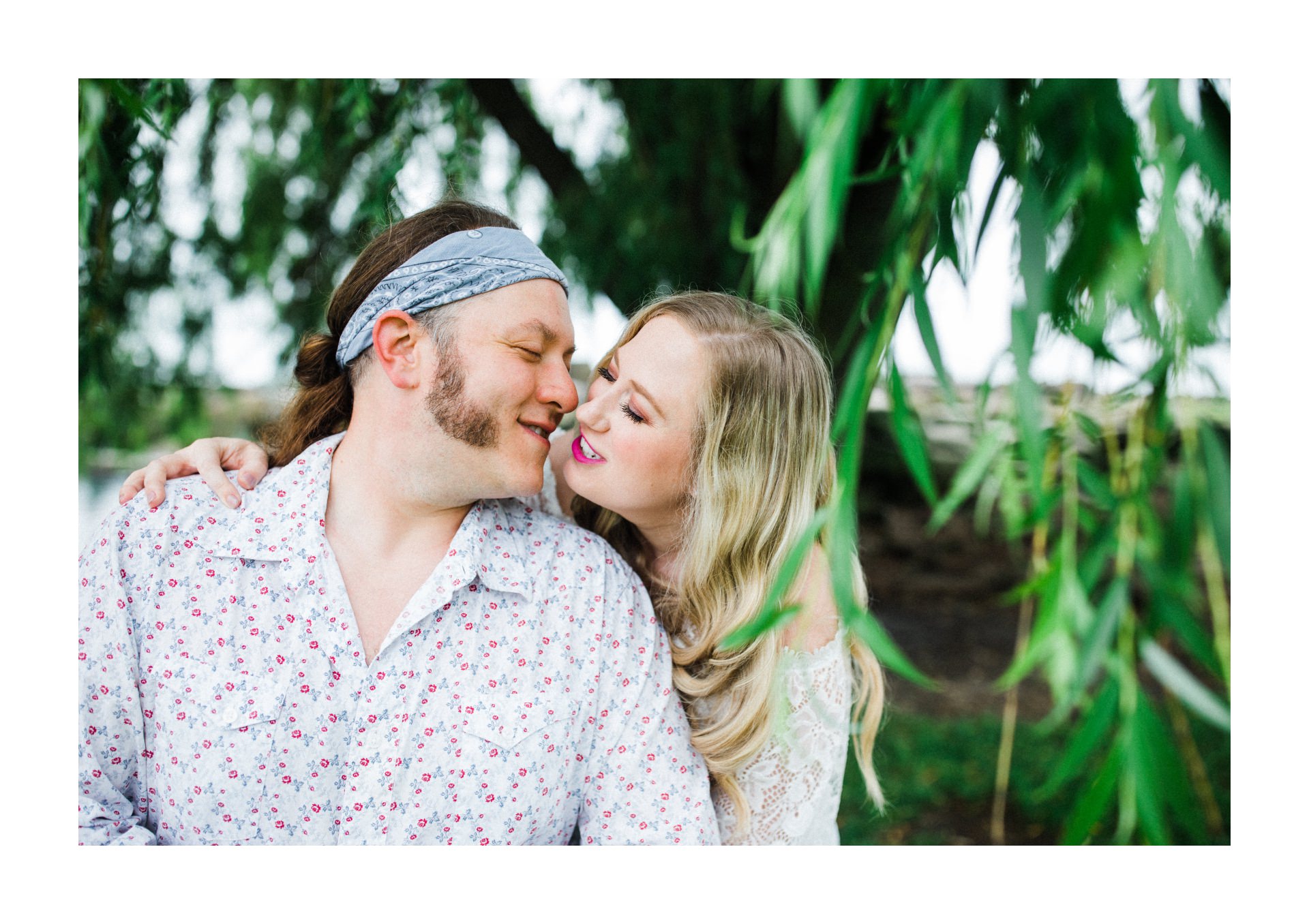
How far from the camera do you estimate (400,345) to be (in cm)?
166

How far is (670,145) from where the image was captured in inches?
117

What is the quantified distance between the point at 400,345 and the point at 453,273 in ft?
0.52

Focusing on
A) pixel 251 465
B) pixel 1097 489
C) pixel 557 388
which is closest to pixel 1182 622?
pixel 1097 489

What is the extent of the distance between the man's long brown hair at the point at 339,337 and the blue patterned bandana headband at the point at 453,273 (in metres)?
0.03

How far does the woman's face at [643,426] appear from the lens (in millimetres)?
1759

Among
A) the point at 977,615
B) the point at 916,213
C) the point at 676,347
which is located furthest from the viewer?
the point at 977,615

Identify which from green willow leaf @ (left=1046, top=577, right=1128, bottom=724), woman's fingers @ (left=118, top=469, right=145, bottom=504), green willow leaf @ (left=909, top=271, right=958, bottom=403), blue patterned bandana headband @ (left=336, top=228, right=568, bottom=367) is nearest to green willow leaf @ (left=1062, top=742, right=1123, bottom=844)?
green willow leaf @ (left=1046, top=577, right=1128, bottom=724)

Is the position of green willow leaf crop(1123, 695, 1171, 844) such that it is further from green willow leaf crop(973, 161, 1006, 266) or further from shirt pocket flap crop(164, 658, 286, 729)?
shirt pocket flap crop(164, 658, 286, 729)

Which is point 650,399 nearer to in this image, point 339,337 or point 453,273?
point 453,273

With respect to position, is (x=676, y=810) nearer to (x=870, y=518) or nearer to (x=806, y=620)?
(x=806, y=620)

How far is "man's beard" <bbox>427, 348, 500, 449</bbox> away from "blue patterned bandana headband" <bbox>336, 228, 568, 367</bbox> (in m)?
0.12

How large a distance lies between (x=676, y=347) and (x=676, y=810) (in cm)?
85

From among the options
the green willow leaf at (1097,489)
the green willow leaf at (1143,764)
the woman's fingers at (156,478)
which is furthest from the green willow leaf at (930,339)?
the woman's fingers at (156,478)
